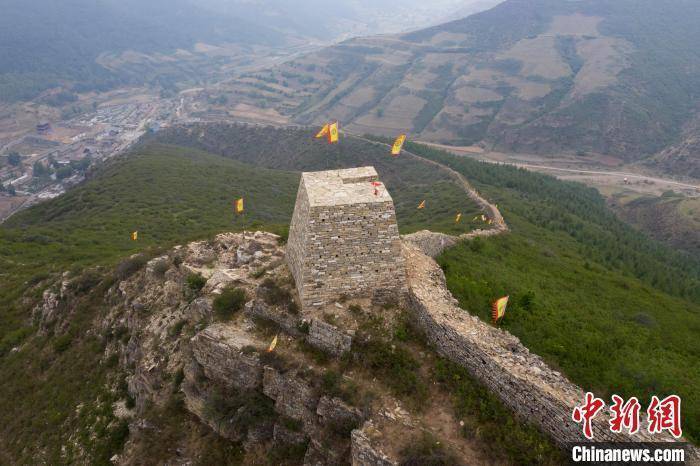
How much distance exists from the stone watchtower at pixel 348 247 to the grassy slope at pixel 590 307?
16.6 ft

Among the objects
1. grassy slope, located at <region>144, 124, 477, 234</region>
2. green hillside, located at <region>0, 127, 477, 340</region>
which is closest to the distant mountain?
grassy slope, located at <region>144, 124, 477, 234</region>

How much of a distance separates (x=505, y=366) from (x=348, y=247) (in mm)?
8362

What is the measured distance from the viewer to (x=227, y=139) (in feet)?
497

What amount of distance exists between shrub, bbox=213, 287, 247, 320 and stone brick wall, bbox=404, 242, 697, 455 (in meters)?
9.10

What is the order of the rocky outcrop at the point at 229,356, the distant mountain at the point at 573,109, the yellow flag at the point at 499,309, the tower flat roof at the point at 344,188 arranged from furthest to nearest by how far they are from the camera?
the distant mountain at the point at 573,109 → the yellow flag at the point at 499,309 → the rocky outcrop at the point at 229,356 → the tower flat roof at the point at 344,188

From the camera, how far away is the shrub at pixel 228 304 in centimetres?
2444

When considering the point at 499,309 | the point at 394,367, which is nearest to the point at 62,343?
the point at 394,367

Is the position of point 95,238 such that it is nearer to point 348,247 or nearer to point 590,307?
point 348,247

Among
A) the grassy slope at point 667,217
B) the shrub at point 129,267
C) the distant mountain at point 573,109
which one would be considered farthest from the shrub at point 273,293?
the distant mountain at point 573,109

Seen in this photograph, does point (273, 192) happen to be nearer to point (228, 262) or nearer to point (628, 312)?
point (228, 262)

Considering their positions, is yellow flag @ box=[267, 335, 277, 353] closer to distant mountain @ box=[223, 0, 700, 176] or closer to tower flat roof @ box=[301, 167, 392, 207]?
tower flat roof @ box=[301, 167, 392, 207]

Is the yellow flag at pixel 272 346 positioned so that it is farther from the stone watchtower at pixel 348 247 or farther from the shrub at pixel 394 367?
the shrub at pixel 394 367

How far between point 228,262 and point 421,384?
54.5ft

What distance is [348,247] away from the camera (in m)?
21.5
